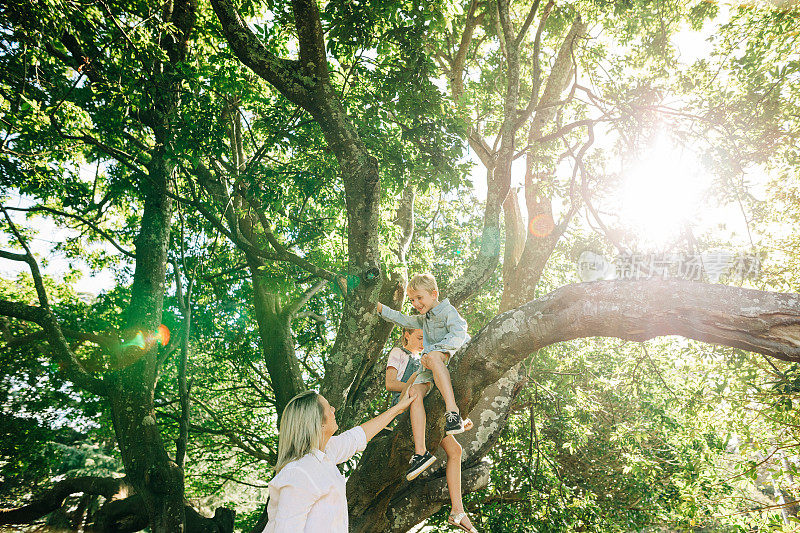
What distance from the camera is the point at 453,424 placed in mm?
3410

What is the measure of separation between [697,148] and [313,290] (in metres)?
7.22

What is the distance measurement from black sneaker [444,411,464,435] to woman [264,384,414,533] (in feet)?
2.92

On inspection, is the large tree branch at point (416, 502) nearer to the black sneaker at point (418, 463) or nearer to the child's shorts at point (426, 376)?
the black sneaker at point (418, 463)

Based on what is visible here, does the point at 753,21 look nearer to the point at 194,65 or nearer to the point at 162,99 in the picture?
the point at 194,65

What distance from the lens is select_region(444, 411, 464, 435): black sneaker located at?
11.2ft

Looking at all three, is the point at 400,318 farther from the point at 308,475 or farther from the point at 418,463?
the point at 308,475

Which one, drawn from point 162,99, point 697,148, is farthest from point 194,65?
point 697,148

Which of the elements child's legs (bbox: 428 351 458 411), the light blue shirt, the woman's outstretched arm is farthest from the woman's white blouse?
the light blue shirt

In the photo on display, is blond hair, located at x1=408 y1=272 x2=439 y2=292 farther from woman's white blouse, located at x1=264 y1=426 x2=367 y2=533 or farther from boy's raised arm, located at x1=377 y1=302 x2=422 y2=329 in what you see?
woman's white blouse, located at x1=264 y1=426 x2=367 y2=533

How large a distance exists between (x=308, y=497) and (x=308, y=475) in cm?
11

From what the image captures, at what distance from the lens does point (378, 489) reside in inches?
162

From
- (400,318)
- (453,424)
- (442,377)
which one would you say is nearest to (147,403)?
(400,318)

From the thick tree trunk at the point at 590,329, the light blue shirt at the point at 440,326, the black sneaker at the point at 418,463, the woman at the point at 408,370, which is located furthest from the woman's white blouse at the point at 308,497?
the woman at the point at 408,370

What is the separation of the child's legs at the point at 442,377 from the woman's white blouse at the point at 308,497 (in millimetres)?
1175
